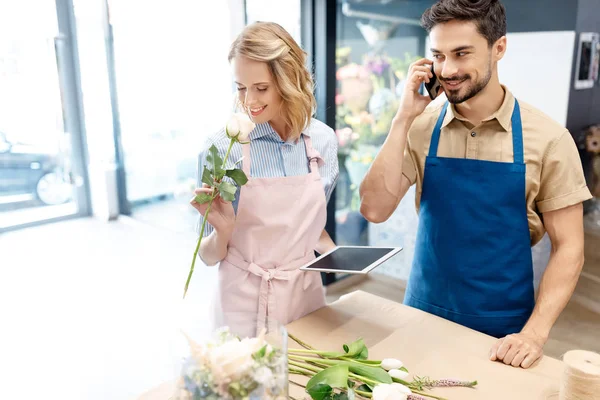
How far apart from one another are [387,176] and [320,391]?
76 cm

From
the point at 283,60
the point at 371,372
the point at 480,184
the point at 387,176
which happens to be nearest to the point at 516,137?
the point at 480,184

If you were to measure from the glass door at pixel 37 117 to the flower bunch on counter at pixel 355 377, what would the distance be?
4.86m

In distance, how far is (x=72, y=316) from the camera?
3.57m

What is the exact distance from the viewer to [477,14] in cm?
148

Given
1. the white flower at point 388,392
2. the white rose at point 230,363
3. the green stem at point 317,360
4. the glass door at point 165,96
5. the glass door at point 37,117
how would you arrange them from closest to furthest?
the white rose at point 230,363
the white flower at point 388,392
the green stem at point 317,360
the glass door at point 165,96
the glass door at point 37,117

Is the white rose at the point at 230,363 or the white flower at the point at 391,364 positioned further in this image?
the white flower at the point at 391,364

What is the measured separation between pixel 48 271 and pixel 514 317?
149 inches

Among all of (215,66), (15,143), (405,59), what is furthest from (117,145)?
(405,59)

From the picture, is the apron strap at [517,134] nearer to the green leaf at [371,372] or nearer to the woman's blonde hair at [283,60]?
the woman's blonde hair at [283,60]

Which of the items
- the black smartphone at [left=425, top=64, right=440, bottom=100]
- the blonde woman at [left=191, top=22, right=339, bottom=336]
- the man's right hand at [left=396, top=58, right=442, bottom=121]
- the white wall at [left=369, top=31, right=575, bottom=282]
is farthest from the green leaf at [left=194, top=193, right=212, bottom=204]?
the white wall at [left=369, top=31, right=575, bottom=282]

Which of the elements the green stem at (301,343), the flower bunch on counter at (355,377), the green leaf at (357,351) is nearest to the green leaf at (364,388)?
the flower bunch on counter at (355,377)

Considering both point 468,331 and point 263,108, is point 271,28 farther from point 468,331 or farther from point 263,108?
point 468,331

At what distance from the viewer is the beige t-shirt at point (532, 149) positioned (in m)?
1.54

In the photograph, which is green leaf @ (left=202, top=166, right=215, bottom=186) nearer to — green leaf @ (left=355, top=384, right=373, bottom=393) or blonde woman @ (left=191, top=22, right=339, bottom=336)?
blonde woman @ (left=191, top=22, right=339, bottom=336)
